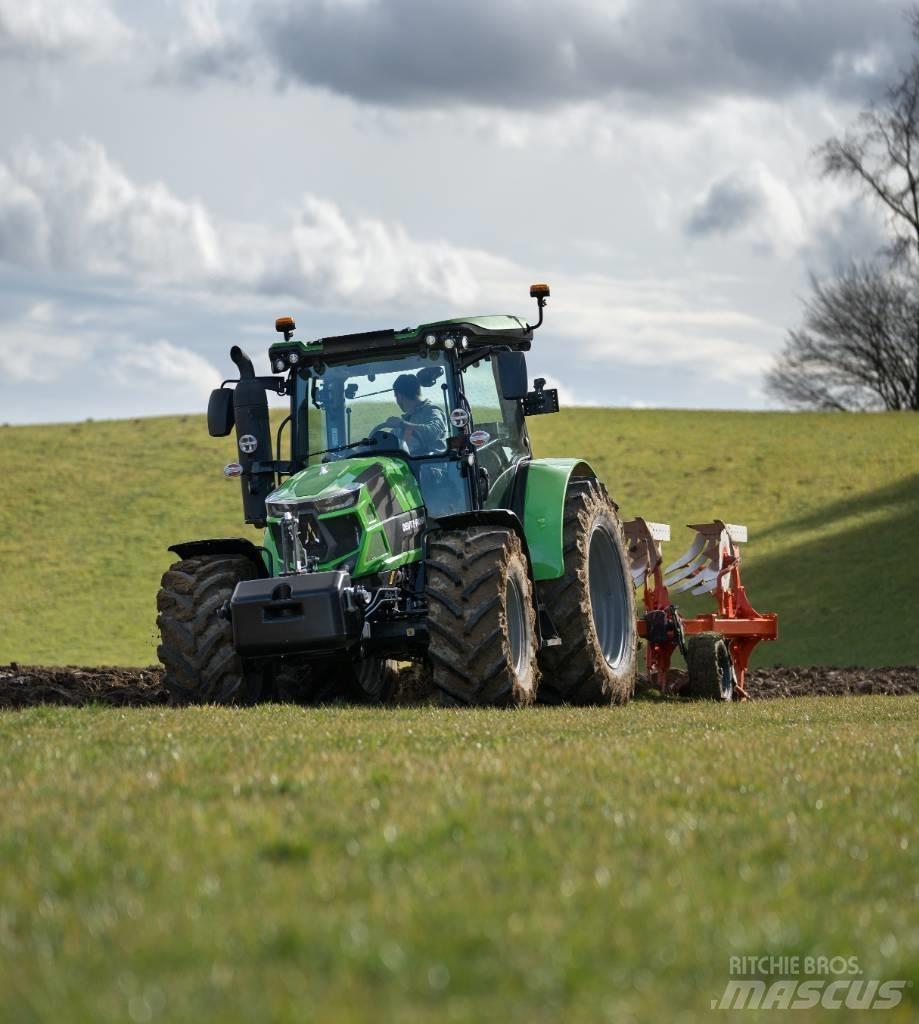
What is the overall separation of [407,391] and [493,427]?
929 mm

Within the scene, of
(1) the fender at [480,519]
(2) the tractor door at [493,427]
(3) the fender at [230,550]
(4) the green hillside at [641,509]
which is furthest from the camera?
(4) the green hillside at [641,509]

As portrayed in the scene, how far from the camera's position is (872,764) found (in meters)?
7.75

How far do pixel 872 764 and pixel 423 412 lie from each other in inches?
216

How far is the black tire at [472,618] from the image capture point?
428 inches

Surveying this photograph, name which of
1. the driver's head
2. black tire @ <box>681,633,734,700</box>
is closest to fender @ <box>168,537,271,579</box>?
the driver's head

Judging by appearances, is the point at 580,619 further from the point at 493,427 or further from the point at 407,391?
the point at 407,391

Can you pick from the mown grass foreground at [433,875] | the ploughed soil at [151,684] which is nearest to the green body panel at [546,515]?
the ploughed soil at [151,684]

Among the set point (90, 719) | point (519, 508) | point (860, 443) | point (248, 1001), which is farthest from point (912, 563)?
point (248, 1001)

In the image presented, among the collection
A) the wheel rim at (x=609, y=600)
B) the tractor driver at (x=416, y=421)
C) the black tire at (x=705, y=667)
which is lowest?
the black tire at (x=705, y=667)

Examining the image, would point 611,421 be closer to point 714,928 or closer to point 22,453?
point 22,453

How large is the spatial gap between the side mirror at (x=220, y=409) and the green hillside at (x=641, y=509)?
15.4 meters

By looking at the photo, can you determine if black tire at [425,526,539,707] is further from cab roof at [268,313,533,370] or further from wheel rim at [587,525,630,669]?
wheel rim at [587,525,630,669]

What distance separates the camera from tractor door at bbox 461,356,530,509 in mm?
12359

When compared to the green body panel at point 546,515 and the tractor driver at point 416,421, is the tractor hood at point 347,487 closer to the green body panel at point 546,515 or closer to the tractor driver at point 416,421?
the tractor driver at point 416,421
